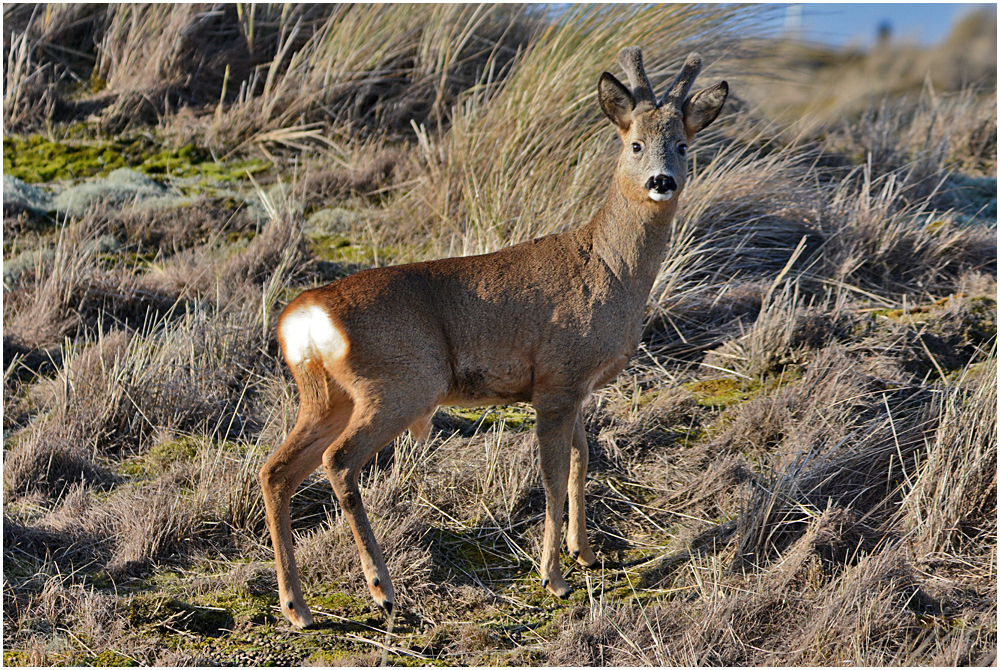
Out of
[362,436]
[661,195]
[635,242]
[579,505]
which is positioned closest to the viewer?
[362,436]

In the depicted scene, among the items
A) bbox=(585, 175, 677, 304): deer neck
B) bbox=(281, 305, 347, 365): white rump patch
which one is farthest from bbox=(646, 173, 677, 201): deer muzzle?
bbox=(281, 305, 347, 365): white rump patch

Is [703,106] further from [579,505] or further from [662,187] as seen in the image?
[579,505]

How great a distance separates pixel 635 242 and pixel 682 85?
765 mm

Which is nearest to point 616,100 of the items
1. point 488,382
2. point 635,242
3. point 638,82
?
point 638,82

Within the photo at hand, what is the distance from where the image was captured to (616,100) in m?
4.32

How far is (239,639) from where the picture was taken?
160 inches

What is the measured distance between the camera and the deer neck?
4406 mm

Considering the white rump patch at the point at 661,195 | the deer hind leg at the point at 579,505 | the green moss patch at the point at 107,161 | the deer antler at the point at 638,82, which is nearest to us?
the white rump patch at the point at 661,195

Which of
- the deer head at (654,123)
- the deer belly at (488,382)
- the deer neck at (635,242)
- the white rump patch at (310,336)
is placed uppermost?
the deer head at (654,123)

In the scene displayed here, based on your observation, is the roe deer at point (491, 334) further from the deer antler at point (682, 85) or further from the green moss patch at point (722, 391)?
the green moss patch at point (722, 391)

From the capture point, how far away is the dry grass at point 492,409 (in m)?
4.16

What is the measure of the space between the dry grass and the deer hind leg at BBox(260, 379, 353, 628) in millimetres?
143

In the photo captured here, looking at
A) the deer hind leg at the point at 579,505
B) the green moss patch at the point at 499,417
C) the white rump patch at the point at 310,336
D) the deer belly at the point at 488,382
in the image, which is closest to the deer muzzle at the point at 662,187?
the deer belly at the point at 488,382

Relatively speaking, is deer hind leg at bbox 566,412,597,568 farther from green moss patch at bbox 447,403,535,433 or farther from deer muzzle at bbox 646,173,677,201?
deer muzzle at bbox 646,173,677,201
